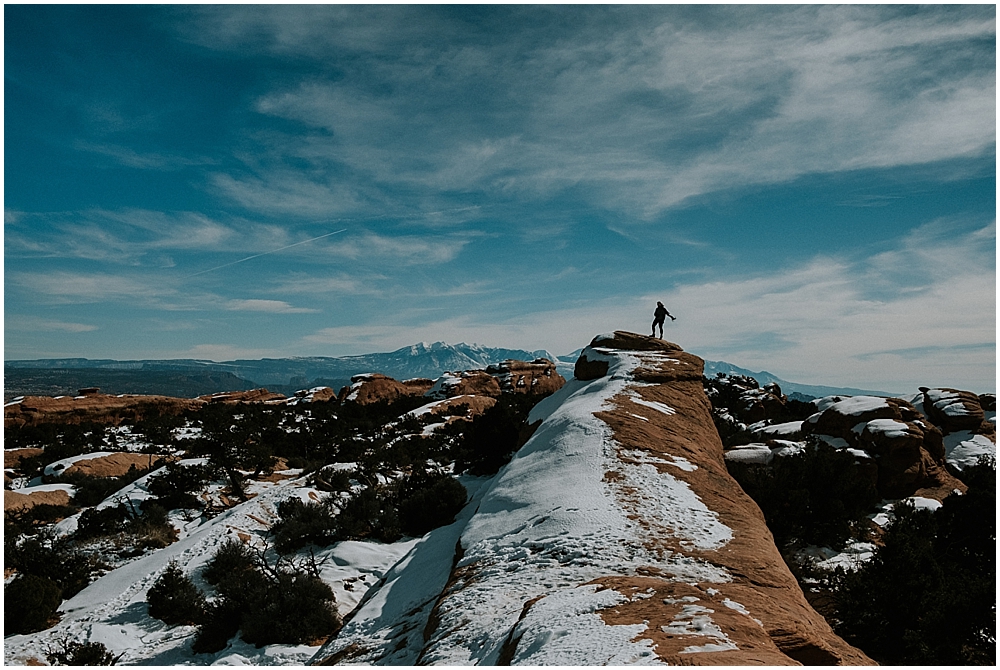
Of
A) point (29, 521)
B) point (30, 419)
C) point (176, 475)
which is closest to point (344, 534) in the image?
point (176, 475)

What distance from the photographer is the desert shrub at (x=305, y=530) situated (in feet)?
42.8

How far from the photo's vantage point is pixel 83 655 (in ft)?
30.2

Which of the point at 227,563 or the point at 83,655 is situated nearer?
the point at 83,655

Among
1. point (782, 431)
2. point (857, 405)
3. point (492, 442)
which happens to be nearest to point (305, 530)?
point (492, 442)

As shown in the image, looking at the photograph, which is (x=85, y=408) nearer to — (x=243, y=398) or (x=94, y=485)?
(x=243, y=398)

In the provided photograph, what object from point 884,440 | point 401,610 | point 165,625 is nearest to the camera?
point 401,610

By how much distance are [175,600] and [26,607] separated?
2982 mm

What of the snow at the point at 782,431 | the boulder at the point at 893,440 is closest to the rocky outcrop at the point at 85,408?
the snow at the point at 782,431

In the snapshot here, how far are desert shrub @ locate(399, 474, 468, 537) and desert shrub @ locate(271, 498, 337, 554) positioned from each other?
6.31 ft

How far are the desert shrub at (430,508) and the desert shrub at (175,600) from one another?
5037mm

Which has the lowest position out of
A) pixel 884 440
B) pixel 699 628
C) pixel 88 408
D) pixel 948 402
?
pixel 88 408

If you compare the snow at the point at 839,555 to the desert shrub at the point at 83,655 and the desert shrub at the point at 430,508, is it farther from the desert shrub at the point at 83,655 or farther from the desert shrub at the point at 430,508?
the desert shrub at the point at 83,655

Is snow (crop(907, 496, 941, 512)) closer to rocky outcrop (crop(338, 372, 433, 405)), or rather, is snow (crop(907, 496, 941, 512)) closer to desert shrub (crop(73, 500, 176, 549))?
desert shrub (crop(73, 500, 176, 549))

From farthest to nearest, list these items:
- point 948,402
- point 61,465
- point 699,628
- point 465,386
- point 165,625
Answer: point 465,386 → point 948,402 → point 61,465 → point 165,625 → point 699,628
